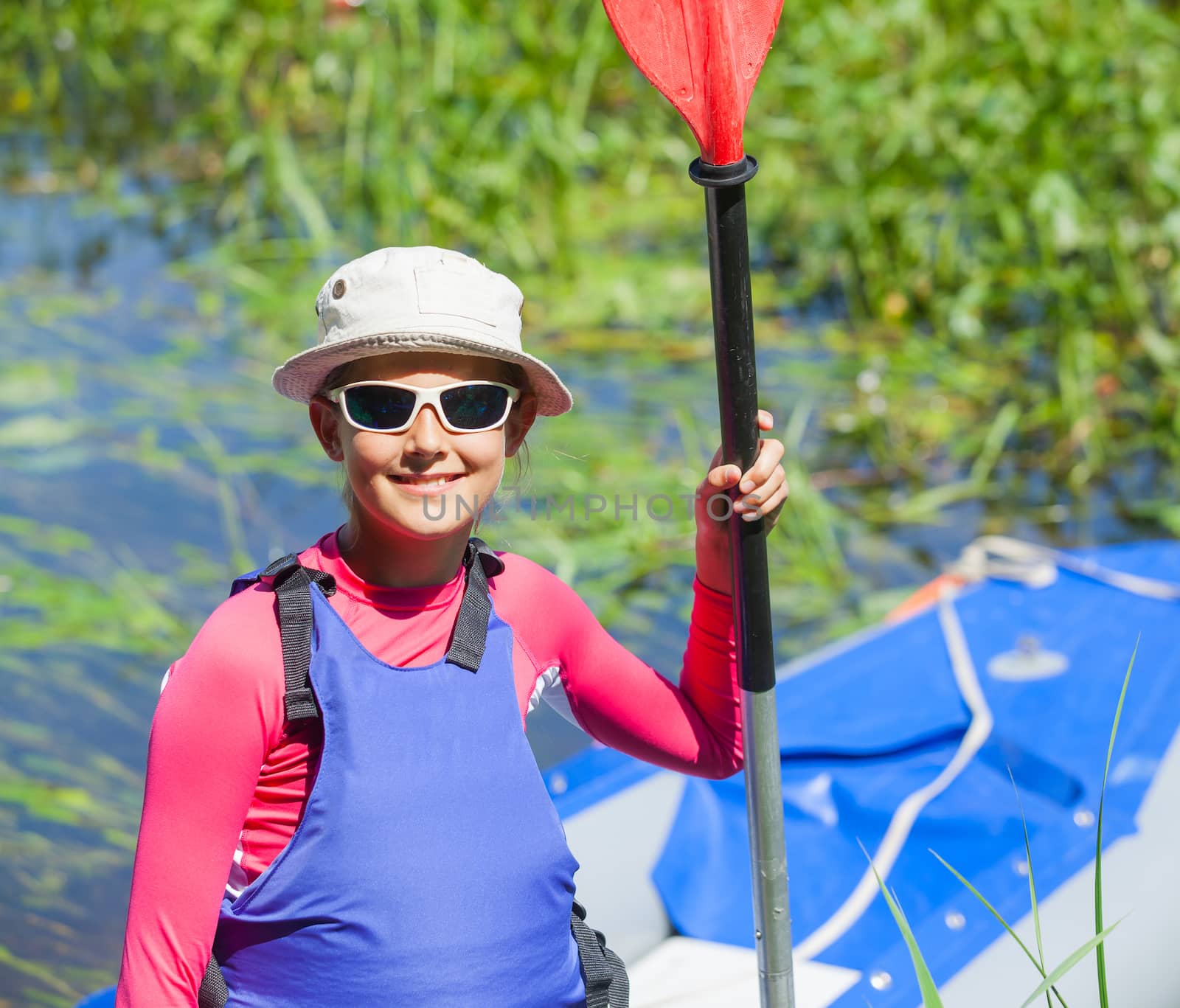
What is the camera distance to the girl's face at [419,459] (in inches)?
46.5

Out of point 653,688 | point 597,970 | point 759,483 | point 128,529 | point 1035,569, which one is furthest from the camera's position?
point 128,529

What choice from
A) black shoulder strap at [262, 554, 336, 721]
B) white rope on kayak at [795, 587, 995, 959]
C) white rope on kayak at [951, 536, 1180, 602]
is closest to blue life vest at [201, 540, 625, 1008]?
black shoulder strap at [262, 554, 336, 721]

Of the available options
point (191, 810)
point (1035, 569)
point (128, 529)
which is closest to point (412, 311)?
point (191, 810)

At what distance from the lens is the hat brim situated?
3.76ft

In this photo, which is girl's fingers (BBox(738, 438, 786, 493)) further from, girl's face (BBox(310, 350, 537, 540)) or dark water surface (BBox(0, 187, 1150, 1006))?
dark water surface (BBox(0, 187, 1150, 1006))

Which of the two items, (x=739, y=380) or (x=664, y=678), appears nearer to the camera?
(x=739, y=380)

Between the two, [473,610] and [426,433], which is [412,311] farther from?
[473,610]

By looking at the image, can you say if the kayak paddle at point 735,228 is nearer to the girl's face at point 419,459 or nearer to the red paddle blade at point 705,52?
the red paddle blade at point 705,52

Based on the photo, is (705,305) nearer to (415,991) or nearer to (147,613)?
(147,613)

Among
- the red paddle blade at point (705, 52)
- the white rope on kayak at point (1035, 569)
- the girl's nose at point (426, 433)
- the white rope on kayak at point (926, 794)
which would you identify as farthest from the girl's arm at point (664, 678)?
the white rope on kayak at point (1035, 569)

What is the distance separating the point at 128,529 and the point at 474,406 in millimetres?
2501

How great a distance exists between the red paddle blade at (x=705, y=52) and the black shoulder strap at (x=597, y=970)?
70 cm

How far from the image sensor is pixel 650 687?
4.57 ft

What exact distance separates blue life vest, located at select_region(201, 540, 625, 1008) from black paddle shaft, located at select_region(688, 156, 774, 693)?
0.22 m
